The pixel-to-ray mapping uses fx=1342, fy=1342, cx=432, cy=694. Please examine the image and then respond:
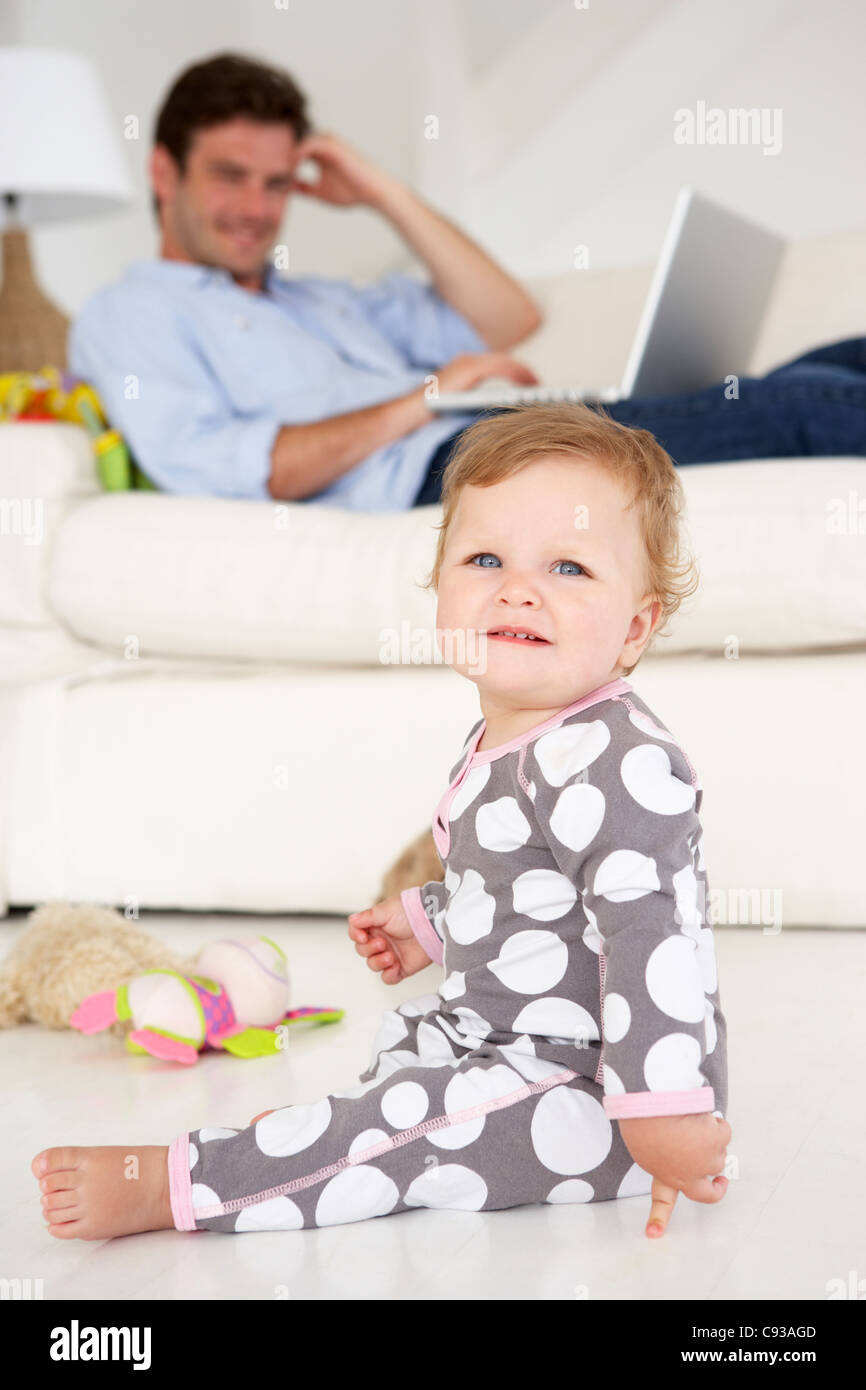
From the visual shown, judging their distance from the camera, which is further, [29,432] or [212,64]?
[212,64]

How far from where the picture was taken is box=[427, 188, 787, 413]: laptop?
177 cm

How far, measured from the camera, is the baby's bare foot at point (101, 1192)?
0.70m

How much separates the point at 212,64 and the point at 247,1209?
6.12ft

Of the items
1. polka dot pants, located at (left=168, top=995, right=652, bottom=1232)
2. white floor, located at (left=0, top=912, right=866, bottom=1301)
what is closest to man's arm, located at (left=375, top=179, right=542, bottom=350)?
white floor, located at (left=0, top=912, right=866, bottom=1301)

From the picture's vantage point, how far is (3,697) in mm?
1577

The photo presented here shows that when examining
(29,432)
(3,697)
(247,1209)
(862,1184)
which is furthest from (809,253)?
(247,1209)

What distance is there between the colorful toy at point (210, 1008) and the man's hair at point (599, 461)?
417 millimetres

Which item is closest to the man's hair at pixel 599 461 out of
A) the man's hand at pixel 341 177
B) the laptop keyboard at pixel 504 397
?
the laptop keyboard at pixel 504 397

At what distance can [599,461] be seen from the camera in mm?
792

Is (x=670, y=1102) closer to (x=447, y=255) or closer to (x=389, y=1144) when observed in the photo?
(x=389, y=1144)

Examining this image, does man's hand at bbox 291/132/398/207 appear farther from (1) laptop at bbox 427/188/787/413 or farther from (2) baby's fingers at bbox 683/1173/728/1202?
(2) baby's fingers at bbox 683/1173/728/1202

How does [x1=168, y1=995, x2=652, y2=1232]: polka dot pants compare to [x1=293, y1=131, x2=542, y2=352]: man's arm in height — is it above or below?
below
